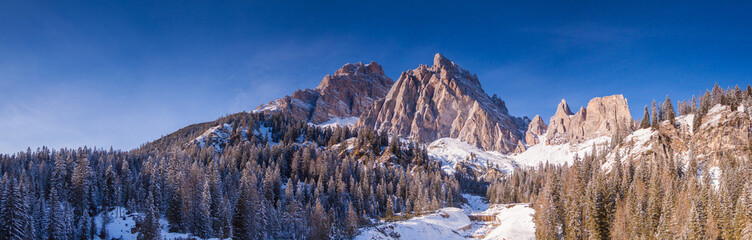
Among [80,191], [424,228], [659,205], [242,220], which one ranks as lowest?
[424,228]

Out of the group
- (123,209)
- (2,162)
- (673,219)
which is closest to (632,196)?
(673,219)

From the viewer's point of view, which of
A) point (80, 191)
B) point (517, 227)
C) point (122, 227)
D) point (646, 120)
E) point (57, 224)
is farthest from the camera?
point (646, 120)

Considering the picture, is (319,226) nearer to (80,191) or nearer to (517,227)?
(517,227)

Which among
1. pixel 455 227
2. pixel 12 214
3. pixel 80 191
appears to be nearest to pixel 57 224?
pixel 12 214

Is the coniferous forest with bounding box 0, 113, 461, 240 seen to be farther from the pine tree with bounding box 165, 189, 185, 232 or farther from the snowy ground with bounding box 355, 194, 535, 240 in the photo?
the snowy ground with bounding box 355, 194, 535, 240

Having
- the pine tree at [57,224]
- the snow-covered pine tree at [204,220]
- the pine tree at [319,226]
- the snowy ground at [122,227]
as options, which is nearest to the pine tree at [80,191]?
the snowy ground at [122,227]

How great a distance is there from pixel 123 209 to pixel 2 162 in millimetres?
64111

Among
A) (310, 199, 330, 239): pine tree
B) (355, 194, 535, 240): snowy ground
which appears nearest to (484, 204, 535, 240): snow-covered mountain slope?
(355, 194, 535, 240): snowy ground

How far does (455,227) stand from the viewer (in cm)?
10712

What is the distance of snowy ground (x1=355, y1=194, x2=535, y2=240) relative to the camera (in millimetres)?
92000

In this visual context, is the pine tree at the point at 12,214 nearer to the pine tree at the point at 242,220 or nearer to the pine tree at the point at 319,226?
the pine tree at the point at 242,220

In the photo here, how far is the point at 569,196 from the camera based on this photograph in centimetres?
8494

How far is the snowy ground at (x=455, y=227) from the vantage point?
9200cm

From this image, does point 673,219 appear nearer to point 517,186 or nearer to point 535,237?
point 535,237
